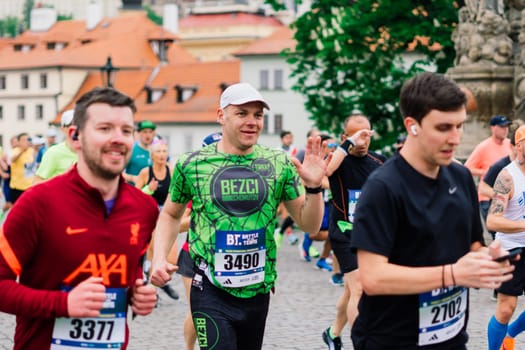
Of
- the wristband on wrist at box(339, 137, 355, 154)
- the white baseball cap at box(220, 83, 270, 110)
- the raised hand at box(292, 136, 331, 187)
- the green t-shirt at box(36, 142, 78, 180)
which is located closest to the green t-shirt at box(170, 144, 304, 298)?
the white baseball cap at box(220, 83, 270, 110)

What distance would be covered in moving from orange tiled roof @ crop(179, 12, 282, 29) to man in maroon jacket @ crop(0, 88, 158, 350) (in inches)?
4631

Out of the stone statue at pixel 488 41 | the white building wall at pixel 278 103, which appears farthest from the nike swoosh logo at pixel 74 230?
the white building wall at pixel 278 103

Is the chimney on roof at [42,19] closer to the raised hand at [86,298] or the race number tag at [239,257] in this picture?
the race number tag at [239,257]

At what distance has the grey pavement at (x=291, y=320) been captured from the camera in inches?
398

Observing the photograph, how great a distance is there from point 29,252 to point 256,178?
2.32 meters

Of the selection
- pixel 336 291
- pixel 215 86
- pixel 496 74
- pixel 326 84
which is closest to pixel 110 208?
pixel 336 291

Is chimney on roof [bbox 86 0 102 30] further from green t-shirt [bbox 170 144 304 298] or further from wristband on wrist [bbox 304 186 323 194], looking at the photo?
wristband on wrist [bbox 304 186 323 194]

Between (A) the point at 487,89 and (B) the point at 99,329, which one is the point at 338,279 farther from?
(B) the point at 99,329

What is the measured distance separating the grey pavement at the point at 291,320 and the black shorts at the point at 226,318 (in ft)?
11.5

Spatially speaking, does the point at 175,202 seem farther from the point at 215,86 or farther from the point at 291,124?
the point at 215,86

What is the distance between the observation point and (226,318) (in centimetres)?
630

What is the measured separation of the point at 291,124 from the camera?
78.7 meters

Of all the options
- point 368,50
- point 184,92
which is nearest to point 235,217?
point 368,50

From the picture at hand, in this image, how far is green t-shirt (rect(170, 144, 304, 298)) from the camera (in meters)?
6.41
